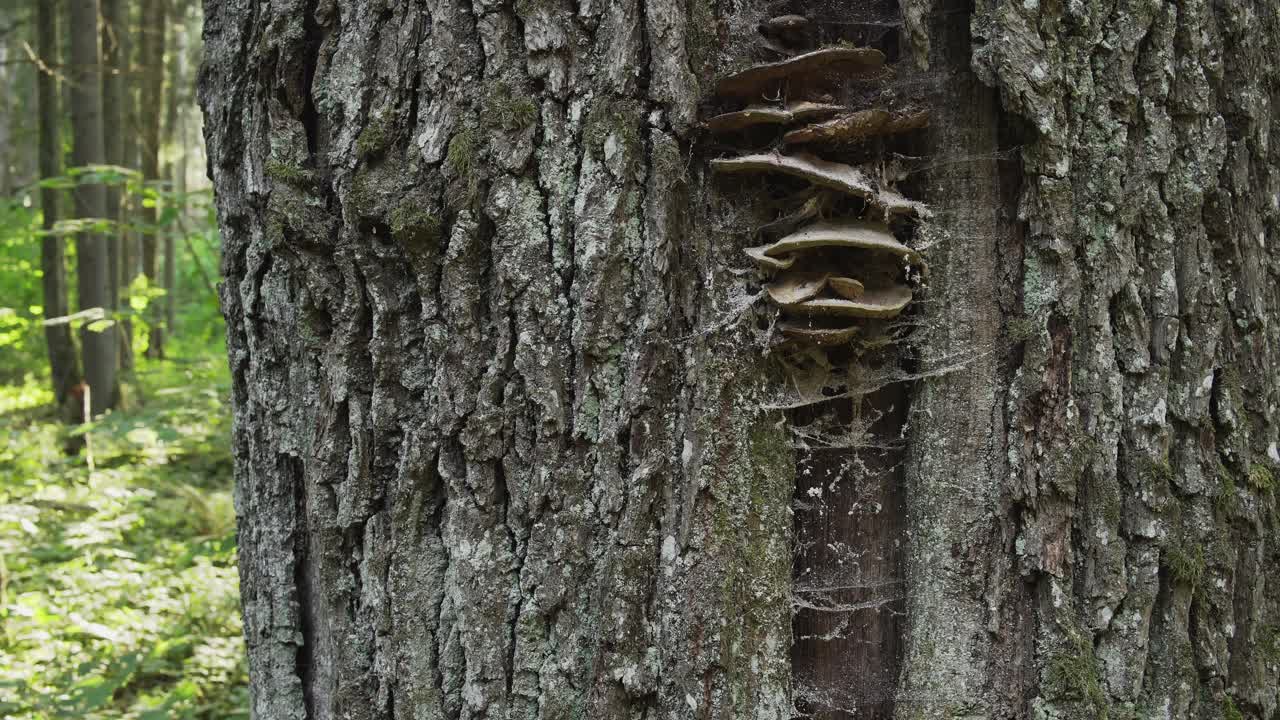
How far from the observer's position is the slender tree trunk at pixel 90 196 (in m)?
10.3

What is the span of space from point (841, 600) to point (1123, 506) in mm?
519

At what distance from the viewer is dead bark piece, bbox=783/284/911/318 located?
4.61 feet

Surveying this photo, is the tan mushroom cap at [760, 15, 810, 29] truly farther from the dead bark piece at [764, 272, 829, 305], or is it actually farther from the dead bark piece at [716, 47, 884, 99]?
the dead bark piece at [764, 272, 829, 305]

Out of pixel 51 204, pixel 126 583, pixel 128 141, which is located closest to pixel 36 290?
pixel 128 141

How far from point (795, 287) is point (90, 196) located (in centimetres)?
1262

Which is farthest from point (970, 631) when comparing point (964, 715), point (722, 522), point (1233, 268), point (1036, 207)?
point (1233, 268)

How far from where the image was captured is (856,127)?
143cm

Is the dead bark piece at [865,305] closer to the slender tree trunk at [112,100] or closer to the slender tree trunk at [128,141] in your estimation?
the slender tree trunk at [112,100]

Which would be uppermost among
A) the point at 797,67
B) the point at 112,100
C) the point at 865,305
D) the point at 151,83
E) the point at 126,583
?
the point at 151,83

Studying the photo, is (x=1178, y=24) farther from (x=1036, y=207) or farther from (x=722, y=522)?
(x=722, y=522)

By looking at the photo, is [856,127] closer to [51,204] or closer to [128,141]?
[51,204]

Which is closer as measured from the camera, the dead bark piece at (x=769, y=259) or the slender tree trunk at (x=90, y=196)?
the dead bark piece at (x=769, y=259)

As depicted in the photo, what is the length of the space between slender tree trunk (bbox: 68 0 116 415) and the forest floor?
1.93 m

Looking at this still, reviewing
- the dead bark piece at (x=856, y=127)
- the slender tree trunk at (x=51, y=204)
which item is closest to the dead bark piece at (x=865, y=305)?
the dead bark piece at (x=856, y=127)
